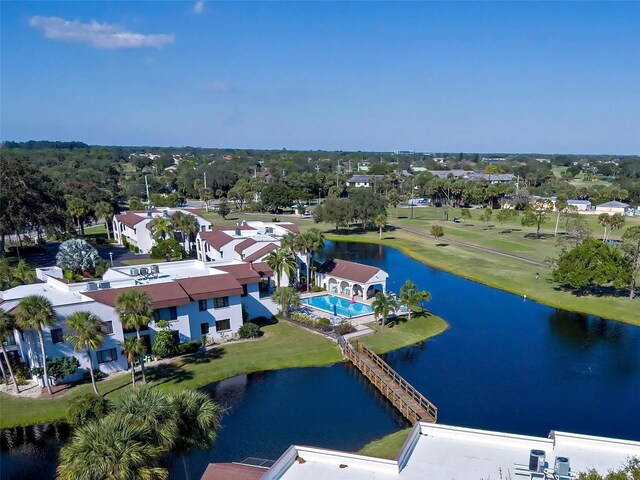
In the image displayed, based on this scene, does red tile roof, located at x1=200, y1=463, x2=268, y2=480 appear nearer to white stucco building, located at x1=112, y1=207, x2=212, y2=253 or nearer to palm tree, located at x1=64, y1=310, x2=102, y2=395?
palm tree, located at x1=64, y1=310, x2=102, y2=395

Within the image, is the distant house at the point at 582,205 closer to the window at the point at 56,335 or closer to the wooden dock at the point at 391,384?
the wooden dock at the point at 391,384

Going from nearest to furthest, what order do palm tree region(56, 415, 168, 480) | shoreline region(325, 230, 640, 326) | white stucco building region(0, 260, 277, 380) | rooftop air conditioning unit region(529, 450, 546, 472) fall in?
palm tree region(56, 415, 168, 480) → rooftop air conditioning unit region(529, 450, 546, 472) → white stucco building region(0, 260, 277, 380) → shoreline region(325, 230, 640, 326)

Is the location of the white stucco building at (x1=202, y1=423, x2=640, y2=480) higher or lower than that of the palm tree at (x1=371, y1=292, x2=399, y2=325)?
higher

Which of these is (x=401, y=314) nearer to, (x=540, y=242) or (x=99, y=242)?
(x=540, y=242)

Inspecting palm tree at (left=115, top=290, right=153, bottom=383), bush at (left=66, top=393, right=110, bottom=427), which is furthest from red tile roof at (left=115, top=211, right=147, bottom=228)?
bush at (left=66, top=393, right=110, bottom=427)

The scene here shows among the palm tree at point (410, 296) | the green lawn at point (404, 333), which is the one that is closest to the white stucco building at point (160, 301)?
the green lawn at point (404, 333)
